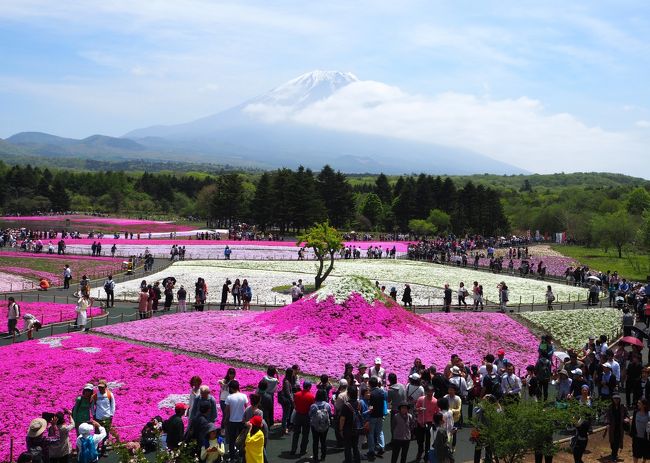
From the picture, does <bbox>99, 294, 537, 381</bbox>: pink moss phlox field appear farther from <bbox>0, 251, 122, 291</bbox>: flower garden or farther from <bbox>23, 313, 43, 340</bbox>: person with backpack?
<bbox>0, 251, 122, 291</bbox>: flower garden

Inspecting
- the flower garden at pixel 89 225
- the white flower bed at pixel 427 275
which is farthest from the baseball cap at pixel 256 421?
the flower garden at pixel 89 225

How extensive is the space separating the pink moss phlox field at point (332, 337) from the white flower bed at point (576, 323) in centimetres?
235

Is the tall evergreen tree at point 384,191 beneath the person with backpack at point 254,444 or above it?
above

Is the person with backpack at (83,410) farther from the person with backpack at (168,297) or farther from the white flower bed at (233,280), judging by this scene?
the white flower bed at (233,280)

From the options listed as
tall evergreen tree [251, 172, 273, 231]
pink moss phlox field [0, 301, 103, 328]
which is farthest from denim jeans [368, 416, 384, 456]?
tall evergreen tree [251, 172, 273, 231]

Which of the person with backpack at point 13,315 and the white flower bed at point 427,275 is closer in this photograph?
the person with backpack at point 13,315

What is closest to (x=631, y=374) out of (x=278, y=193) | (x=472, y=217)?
(x=278, y=193)

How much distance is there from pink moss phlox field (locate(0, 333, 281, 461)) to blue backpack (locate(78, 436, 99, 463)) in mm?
2292

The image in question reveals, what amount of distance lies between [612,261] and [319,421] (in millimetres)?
73818

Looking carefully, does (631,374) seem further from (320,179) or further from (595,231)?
(320,179)

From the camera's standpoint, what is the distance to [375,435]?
14.8 m

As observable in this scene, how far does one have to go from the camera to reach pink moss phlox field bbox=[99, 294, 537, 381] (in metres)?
23.2

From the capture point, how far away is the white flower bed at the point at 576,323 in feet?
99.8

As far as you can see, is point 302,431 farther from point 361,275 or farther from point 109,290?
point 361,275
